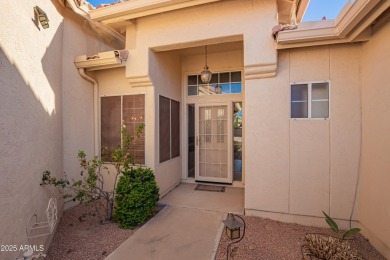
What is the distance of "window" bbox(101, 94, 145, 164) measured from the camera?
15.6ft

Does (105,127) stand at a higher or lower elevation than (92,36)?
lower

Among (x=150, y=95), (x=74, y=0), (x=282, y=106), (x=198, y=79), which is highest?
(x=74, y=0)

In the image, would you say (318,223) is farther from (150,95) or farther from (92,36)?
(92,36)

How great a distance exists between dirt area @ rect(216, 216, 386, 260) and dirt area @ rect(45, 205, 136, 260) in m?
1.80

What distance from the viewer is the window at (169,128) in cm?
504

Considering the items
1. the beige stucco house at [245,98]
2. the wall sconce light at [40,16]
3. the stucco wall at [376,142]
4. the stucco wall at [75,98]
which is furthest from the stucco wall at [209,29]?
the wall sconce light at [40,16]

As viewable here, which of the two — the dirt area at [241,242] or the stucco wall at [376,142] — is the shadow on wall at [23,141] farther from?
the stucco wall at [376,142]

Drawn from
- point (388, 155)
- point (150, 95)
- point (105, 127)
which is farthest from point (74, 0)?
point (388, 155)

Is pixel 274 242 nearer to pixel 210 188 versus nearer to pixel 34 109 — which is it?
pixel 210 188

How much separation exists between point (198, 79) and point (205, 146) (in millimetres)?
2240

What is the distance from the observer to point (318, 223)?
363 centimetres

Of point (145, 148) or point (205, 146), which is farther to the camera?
point (205, 146)

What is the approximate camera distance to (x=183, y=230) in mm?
3520

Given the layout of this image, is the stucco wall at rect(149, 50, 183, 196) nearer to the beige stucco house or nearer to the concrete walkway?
the beige stucco house
